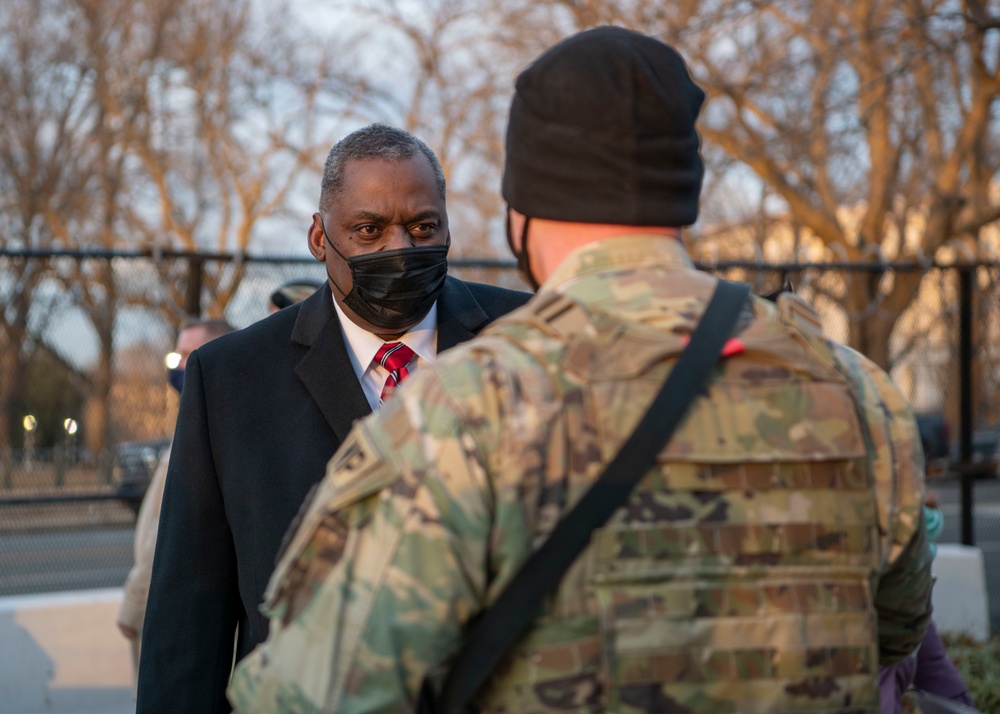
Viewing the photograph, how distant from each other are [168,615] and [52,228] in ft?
73.8

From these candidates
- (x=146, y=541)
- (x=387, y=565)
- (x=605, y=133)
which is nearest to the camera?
(x=387, y=565)

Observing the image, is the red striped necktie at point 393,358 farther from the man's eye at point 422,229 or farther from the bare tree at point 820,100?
the bare tree at point 820,100

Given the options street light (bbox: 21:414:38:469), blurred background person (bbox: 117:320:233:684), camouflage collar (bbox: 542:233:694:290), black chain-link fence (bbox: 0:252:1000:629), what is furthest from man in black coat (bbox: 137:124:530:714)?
street light (bbox: 21:414:38:469)

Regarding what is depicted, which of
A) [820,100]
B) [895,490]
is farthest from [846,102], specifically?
[895,490]

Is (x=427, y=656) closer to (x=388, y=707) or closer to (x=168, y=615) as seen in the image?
(x=388, y=707)

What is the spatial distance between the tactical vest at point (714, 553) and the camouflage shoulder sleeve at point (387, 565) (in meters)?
0.12

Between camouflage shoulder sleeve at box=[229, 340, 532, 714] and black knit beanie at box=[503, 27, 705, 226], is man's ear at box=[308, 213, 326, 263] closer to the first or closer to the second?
black knit beanie at box=[503, 27, 705, 226]

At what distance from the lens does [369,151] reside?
274 cm

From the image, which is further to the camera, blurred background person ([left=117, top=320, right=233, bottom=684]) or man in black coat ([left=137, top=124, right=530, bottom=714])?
blurred background person ([left=117, top=320, right=233, bottom=684])

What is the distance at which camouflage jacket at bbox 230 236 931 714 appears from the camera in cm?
130

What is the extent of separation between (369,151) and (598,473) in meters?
1.60

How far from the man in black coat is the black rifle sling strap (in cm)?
104

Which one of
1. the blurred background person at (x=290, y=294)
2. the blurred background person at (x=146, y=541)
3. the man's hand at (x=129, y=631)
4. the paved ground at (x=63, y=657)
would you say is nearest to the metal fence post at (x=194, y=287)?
the blurred background person at (x=146, y=541)

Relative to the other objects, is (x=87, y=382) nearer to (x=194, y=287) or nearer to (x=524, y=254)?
(x=194, y=287)
